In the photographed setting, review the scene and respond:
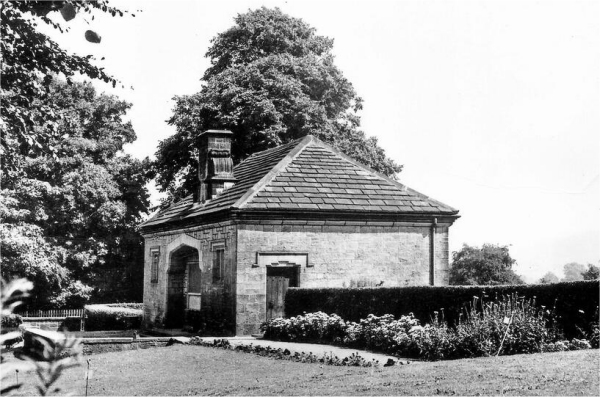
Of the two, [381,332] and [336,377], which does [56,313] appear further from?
[336,377]

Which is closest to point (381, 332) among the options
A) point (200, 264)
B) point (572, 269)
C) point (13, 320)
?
point (200, 264)

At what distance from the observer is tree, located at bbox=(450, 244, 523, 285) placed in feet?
198

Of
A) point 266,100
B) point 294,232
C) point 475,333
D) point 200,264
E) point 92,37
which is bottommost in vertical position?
point 475,333

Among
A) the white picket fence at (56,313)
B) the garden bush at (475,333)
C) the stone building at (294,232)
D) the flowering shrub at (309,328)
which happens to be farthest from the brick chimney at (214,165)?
the white picket fence at (56,313)

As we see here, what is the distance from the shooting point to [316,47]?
4009 centimetres

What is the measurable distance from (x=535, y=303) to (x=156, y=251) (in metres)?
17.4

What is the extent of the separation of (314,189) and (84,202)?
21.3 meters

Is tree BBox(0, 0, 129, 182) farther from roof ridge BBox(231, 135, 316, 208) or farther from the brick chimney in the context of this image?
the brick chimney

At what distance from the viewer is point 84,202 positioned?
40375mm

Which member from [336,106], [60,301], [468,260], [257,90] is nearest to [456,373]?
[257,90]

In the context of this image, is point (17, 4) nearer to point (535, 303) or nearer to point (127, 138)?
point (535, 303)

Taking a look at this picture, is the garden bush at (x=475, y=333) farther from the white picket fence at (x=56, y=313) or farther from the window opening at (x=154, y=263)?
the white picket fence at (x=56, y=313)

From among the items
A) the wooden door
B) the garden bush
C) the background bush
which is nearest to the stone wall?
the wooden door

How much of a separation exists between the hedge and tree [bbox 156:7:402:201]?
15.7 metres
